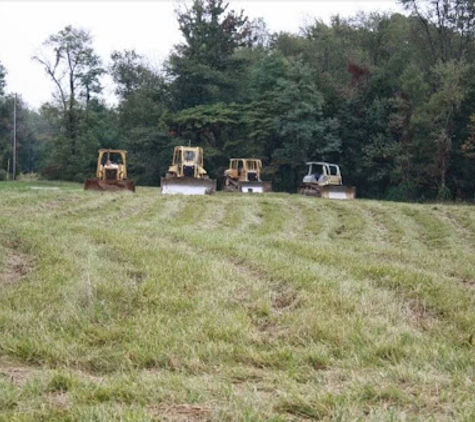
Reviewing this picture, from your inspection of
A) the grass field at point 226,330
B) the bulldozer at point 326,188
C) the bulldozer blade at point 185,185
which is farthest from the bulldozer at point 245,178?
the grass field at point 226,330

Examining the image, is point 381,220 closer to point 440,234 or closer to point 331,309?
point 440,234

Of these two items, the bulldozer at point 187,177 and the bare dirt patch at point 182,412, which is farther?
the bulldozer at point 187,177

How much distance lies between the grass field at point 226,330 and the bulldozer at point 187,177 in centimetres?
1182

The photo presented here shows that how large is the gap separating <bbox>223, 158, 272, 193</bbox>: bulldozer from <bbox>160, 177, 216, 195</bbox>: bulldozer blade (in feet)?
17.0

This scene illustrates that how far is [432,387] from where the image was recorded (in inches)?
120

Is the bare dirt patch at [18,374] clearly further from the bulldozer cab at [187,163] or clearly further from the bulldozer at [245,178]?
the bulldozer at [245,178]

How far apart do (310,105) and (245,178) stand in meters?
7.30

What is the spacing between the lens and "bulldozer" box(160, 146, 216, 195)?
2070 cm

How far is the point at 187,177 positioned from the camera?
21250 mm

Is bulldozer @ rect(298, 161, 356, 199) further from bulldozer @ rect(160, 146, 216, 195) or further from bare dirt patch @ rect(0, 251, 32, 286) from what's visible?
bare dirt patch @ rect(0, 251, 32, 286)

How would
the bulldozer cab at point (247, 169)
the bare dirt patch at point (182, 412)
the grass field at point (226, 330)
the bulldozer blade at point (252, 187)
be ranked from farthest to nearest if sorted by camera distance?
the bulldozer cab at point (247, 169), the bulldozer blade at point (252, 187), the grass field at point (226, 330), the bare dirt patch at point (182, 412)

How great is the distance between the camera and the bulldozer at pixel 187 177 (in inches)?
815

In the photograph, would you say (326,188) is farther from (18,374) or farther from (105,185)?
(18,374)

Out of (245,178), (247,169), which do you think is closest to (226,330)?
(245,178)
